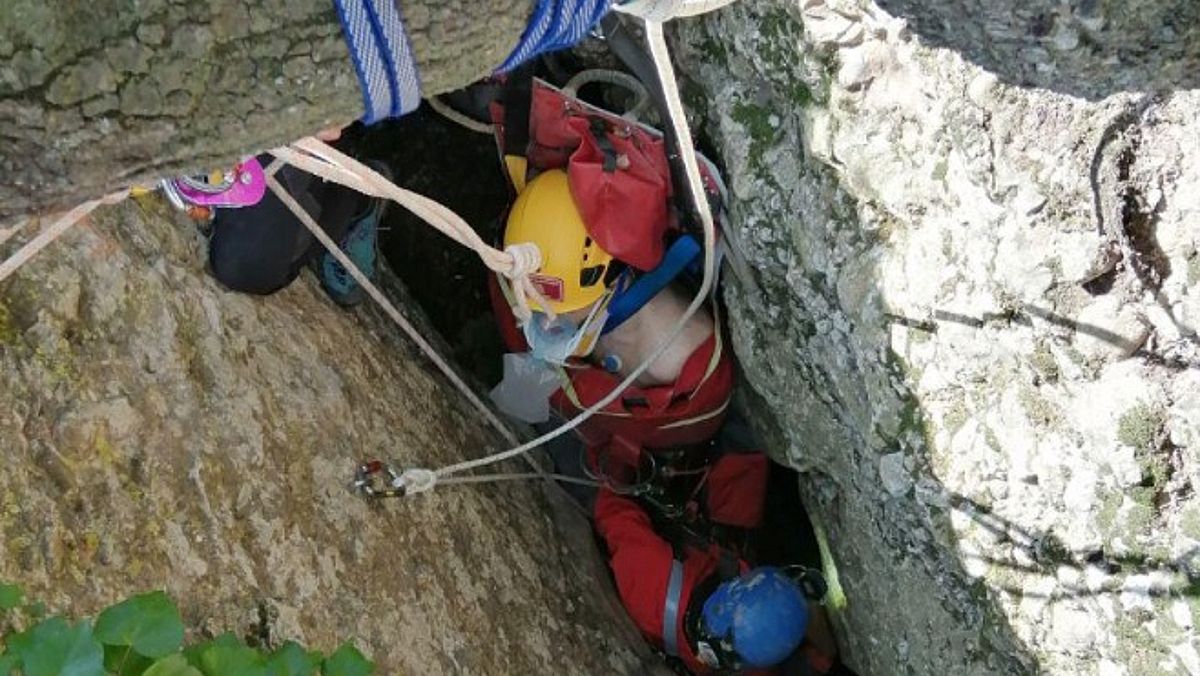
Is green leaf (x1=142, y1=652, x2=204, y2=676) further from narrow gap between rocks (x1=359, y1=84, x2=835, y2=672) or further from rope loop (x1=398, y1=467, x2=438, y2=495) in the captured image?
narrow gap between rocks (x1=359, y1=84, x2=835, y2=672)

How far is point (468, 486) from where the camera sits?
3.47 metres

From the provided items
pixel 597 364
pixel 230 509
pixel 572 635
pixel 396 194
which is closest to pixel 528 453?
pixel 597 364

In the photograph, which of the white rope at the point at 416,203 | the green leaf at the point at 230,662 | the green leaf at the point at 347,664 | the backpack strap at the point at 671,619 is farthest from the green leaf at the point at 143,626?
the backpack strap at the point at 671,619

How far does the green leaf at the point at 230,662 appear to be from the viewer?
195 cm

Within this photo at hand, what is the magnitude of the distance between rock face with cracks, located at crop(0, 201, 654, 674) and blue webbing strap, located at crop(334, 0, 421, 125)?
1442 millimetres

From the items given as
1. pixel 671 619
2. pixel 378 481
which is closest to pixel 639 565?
pixel 671 619

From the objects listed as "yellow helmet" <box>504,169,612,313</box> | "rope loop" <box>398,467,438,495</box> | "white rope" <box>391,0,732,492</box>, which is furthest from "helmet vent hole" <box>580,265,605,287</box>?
"rope loop" <box>398,467,438,495</box>

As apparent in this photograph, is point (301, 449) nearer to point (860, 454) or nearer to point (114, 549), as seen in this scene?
point (114, 549)

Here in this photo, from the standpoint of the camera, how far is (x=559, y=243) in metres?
3.49

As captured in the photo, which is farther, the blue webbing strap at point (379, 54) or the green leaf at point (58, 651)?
the green leaf at point (58, 651)

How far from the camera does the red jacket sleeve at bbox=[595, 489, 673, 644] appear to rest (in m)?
4.00

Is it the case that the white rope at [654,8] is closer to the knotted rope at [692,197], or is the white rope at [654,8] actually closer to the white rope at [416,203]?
the knotted rope at [692,197]

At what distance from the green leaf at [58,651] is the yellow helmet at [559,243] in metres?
1.97

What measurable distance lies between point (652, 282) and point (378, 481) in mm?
1207
